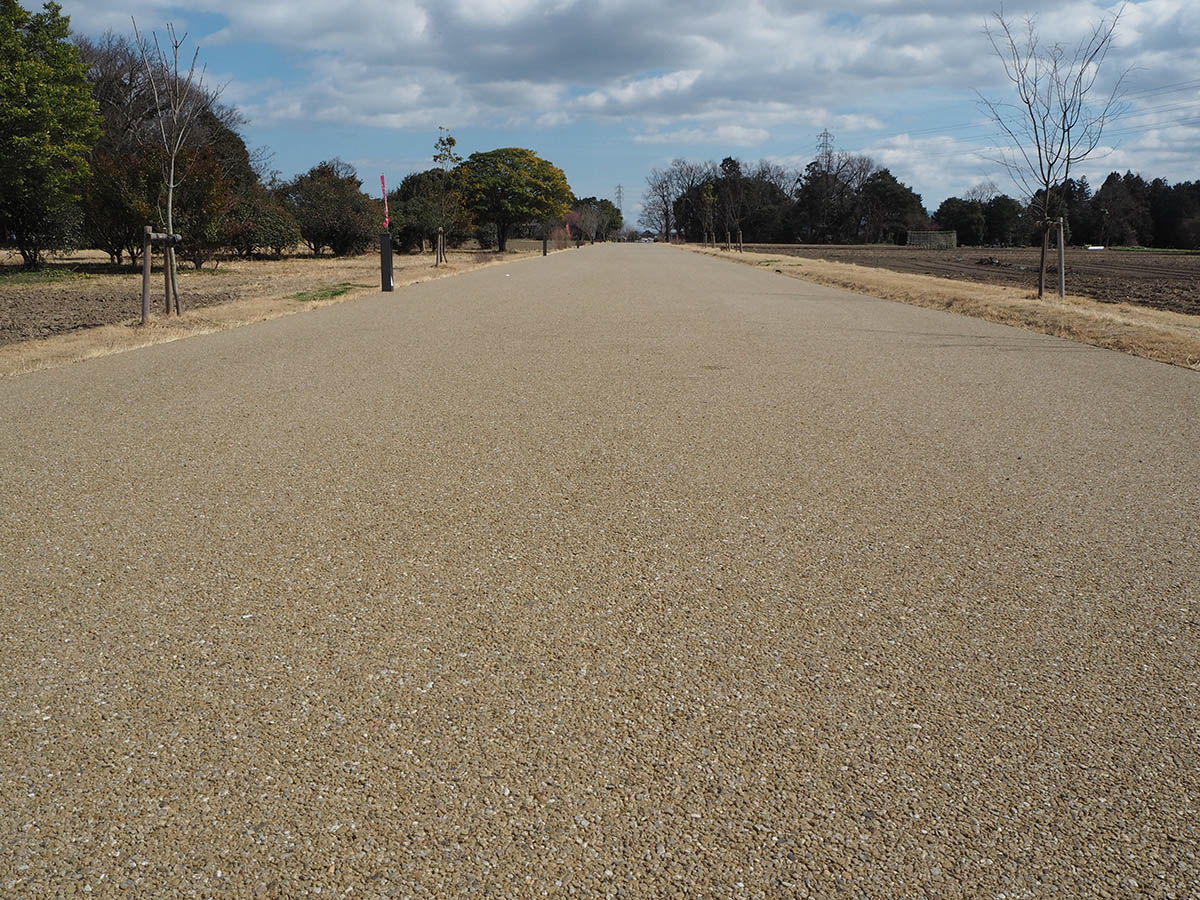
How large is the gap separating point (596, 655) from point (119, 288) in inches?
892

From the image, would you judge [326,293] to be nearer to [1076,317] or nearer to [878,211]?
[1076,317]

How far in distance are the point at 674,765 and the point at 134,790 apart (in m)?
1.42

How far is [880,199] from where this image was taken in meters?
107

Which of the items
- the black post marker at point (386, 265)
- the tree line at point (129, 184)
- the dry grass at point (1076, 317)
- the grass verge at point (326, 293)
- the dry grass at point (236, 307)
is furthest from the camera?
the tree line at point (129, 184)

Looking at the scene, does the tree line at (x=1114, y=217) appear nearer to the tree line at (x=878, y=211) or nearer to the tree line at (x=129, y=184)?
the tree line at (x=878, y=211)

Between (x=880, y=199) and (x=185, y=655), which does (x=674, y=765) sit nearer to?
(x=185, y=655)

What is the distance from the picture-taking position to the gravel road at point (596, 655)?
7.37ft

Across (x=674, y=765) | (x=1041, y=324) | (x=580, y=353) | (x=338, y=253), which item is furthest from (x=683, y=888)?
(x=338, y=253)

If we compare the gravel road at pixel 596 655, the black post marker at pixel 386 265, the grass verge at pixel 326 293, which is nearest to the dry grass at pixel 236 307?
the grass verge at pixel 326 293

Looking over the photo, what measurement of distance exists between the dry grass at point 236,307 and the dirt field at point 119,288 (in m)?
0.04

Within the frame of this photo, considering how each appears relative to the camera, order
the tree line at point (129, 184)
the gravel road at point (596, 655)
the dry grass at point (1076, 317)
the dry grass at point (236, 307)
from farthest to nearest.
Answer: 1. the tree line at point (129, 184)
2. the dry grass at point (1076, 317)
3. the dry grass at point (236, 307)
4. the gravel road at point (596, 655)

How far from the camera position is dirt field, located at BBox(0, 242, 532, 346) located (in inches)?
568

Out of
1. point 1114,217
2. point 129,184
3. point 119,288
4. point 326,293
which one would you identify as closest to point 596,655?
point 326,293

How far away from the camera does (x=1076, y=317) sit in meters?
14.7
